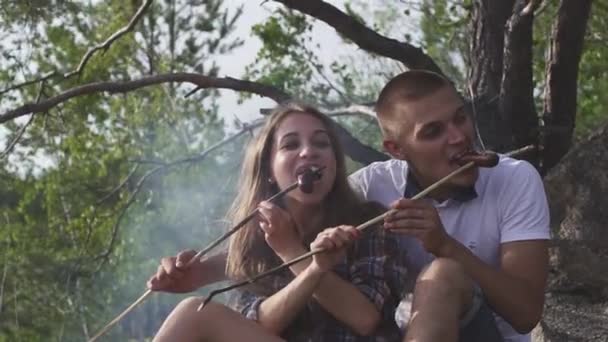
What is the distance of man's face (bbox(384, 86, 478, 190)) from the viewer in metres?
3.54

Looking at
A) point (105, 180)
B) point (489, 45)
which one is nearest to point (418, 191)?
point (489, 45)

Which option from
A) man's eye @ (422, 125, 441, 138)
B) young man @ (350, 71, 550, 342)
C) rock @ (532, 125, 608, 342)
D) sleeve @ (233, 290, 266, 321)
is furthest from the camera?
rock @ (532, 125, 608, 342)

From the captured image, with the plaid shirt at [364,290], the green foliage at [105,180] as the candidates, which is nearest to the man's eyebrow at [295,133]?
the plaid shirt at [364,290]

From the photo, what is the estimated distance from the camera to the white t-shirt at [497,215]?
3492 mm

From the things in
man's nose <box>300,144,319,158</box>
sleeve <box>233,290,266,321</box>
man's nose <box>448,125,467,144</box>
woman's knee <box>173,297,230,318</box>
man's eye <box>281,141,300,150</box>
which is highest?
man's eye <box>281,141,300,150</box>

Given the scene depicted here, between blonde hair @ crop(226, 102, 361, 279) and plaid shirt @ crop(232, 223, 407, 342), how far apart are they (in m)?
0.10

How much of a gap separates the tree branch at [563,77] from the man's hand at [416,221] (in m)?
3.61

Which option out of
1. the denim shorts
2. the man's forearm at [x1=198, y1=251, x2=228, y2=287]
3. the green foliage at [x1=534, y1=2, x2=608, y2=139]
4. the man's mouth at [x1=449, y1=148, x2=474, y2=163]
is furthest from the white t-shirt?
the green foliage at [x1=534, y1=2, x2=608, y2=139]

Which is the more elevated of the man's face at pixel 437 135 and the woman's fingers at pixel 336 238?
the man's face at pixel 437 135

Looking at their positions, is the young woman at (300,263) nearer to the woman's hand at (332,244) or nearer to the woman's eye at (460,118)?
the woman's hand at (332,244)

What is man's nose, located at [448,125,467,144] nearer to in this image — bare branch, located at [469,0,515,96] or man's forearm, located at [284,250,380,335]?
man's forearm, located at [284,250,380,335]

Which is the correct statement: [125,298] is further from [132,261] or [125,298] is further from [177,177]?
[177,177]

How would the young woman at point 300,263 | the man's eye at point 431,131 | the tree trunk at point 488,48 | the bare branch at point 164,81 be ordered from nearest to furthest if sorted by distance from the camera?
1. the young woman at point 300,263
2. the man's eye at point 431,131
3. the tree trunk at point 488,48
4. the bare branch at point 164,81

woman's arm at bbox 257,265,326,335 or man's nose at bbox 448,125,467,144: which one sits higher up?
man's nose at bbox 448,125,467,144
